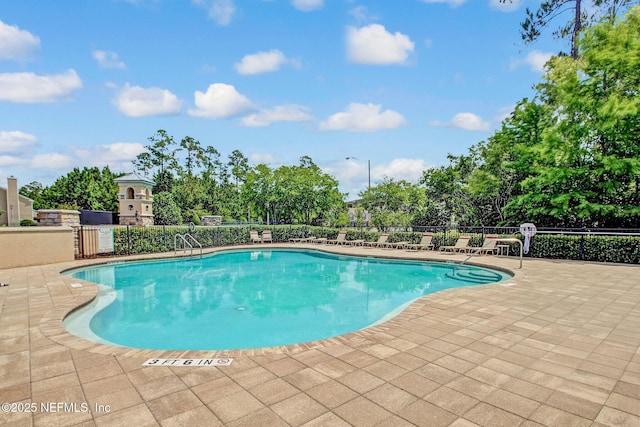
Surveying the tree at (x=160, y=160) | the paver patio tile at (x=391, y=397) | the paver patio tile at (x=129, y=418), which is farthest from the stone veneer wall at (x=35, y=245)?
the tree at (x=160, y=160)

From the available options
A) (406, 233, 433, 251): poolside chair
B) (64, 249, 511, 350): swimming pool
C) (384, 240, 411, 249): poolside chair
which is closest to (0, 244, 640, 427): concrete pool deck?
(64, 249, 511, 350): swimming pool

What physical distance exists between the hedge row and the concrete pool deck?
6886mm

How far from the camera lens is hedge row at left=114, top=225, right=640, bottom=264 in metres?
10.5

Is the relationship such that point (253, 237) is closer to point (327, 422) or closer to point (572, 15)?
point (327, 422)

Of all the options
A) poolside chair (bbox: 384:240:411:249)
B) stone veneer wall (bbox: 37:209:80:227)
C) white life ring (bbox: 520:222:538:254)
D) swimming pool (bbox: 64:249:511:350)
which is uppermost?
stone veneer wall (bbox: 37:209:80:227)

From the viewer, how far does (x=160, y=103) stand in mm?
19688

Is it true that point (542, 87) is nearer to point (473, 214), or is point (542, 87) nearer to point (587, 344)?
point (473, 214)

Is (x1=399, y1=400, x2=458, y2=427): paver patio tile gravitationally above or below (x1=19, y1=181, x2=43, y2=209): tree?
below

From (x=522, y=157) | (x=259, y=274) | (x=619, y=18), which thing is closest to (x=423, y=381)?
(x=259, y=274)

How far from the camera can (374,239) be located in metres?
17.6

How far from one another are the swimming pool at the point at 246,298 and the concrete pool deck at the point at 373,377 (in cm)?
142

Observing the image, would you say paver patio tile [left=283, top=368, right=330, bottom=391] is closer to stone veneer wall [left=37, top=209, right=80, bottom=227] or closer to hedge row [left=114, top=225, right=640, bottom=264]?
hedge row [left=114, top=225, right=640, bottom=264]

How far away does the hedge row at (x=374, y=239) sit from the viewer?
10.5 m

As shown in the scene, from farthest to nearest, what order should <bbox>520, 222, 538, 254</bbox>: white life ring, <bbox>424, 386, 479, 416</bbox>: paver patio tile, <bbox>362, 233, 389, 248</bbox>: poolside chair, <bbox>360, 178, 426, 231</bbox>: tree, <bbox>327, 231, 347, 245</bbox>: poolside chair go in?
1. <bbox>360, 178, 426, 231</bbox>: tree
2. <bbox>327, 231, 347, 245</bbox>: poolside chair
3. <bbox>362, 233, 389, 248</bbox>: poolside chair
4. <bbox>520, 222, 538, 254</bbox>: white life ring
5. <bbox>424, 386, 479, 416</bbox>: paver patio tile
